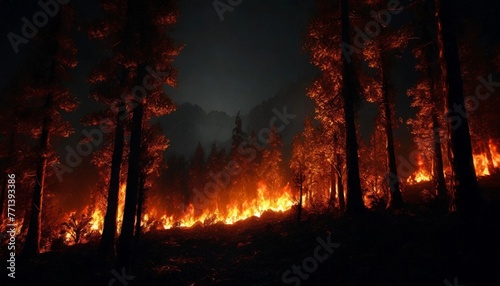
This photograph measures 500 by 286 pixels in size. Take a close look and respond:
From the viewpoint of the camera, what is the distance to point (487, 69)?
2928 cm

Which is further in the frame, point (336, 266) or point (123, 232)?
point (123, 232)

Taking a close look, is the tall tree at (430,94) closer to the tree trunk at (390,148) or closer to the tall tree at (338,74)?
the tree trunk at (390,148)

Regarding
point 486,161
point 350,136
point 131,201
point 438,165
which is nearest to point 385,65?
point 350,136

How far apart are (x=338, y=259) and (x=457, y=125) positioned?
555 centimetres

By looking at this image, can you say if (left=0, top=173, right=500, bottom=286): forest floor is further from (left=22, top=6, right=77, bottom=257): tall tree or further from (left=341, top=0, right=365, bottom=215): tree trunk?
(left=22, top=6, right=77, bottom=257): tall tree

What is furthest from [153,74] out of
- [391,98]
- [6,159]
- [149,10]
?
[6,159]

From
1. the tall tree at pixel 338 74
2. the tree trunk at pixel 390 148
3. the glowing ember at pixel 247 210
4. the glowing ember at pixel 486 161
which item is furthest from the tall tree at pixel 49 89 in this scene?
the glowing ember at pixel 486 161

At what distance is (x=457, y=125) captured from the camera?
8.43m

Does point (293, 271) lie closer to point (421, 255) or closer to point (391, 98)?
point (421, 255)

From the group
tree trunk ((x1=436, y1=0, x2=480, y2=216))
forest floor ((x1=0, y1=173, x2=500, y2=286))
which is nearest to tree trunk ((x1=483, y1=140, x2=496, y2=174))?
forest floor ((x1=0, y1=173, x2=500, y2=286))

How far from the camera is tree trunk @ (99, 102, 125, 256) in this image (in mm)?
13445

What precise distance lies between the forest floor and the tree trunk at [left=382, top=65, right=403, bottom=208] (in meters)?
3.47

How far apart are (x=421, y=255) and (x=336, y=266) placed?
7.51ft

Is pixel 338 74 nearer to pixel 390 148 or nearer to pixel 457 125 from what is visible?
pixel 390 148
